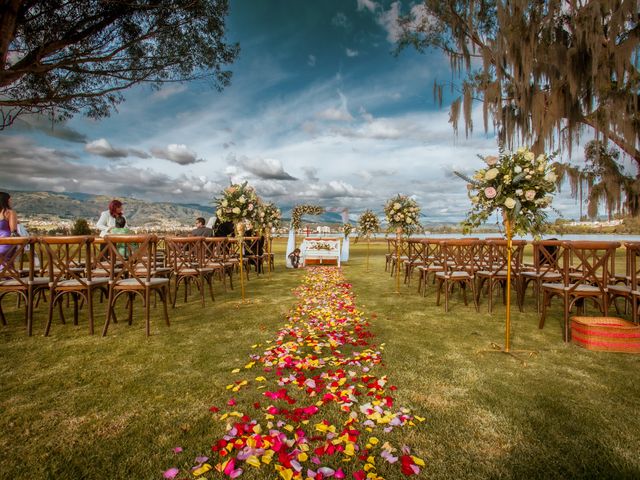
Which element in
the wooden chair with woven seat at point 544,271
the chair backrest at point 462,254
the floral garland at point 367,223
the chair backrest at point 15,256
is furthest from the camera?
the floral garland at point 367,223

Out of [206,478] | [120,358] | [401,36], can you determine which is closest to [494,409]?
[206,478]

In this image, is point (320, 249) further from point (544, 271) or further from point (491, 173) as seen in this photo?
point (491, 173)

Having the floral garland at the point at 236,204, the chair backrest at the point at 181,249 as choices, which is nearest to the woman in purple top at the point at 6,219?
the chair backrest at the point at 181,249

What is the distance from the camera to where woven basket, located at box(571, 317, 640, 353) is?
3.50 m

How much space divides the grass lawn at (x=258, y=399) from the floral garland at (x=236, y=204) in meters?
3.08

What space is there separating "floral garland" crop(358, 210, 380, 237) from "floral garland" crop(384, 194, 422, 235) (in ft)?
13.6

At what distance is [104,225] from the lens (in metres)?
6.77

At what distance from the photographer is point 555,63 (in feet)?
22.7

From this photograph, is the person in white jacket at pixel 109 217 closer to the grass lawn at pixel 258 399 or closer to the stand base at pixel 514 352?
the grass lawn at pixel 258 399

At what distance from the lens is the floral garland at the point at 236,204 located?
712 cm

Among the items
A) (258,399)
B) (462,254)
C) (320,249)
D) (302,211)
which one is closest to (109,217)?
(258,399)

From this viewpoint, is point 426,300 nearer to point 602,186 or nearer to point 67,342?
point 602,186

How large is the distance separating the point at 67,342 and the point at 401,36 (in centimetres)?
1060

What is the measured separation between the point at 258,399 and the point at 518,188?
3407mm
